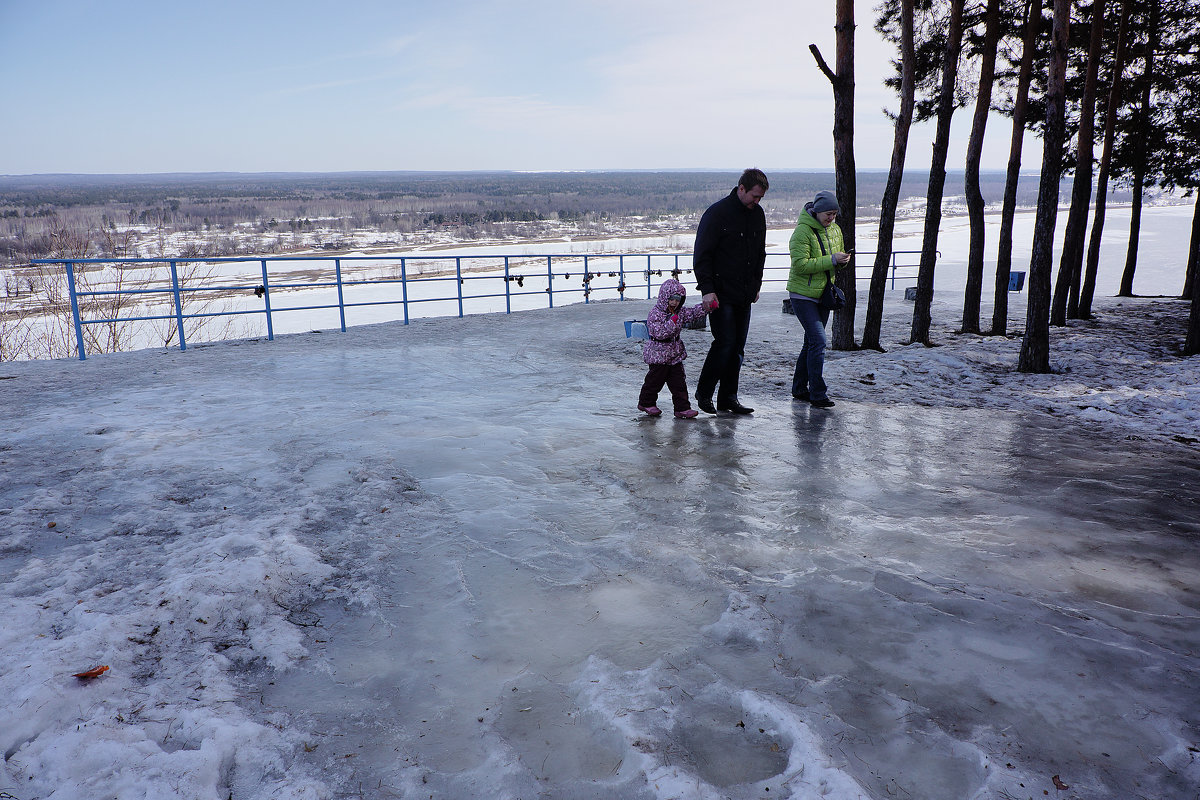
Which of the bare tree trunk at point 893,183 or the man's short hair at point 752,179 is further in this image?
the bare tree trunk at point 893,183

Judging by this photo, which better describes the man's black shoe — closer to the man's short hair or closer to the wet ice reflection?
the wet ice reflection

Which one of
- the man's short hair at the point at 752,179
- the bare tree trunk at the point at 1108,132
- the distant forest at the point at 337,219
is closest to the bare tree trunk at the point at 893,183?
the bare tree trunk at the point at 1108,132

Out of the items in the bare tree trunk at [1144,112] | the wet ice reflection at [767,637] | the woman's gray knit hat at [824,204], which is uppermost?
the bare tree trunk at [1144,112]

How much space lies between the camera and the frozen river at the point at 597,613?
2004 millimetres

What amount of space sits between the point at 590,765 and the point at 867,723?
833mm

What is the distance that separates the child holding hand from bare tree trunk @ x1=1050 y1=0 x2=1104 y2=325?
10.6 m

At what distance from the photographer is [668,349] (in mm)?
5469

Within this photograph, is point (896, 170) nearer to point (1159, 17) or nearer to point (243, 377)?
point (1159, 17)

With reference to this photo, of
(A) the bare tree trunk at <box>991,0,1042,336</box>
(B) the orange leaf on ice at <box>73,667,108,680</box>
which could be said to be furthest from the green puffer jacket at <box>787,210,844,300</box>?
(A) the bare tree trunk at <box>991,0,1042,336</box>

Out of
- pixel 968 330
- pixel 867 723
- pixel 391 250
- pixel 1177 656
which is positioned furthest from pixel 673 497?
pixel 391 250

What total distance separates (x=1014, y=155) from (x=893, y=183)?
4.61 m

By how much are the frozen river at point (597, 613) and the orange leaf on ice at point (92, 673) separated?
0.10 feet

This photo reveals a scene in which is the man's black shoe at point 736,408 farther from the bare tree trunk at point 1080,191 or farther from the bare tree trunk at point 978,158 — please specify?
the bare tree trunk at point 1080,191

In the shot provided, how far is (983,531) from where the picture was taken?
3.49m
